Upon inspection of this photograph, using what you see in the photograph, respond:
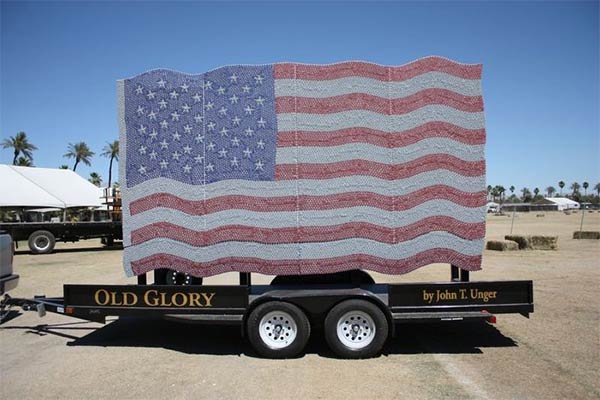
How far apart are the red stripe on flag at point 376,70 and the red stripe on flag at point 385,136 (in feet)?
2.31

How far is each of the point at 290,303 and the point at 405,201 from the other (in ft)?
6.53

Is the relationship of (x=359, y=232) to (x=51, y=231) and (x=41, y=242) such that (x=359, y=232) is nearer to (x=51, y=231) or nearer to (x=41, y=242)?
(x=51, y=231)

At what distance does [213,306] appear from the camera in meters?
6.01

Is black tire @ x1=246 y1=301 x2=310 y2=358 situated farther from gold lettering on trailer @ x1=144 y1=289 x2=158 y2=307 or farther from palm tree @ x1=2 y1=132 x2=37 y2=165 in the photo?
palm tree @ x1=2 y1=132 x2=37 y2=165

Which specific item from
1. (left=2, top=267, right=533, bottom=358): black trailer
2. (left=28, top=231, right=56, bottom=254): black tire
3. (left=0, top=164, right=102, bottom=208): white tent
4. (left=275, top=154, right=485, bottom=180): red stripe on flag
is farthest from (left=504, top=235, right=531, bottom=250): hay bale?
(left=0, top=164, right=102, bottom=208): white tent

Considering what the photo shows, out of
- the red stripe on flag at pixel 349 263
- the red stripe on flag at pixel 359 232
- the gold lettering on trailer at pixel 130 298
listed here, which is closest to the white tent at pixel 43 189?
the gold lettering on trailer at pixel 130 298

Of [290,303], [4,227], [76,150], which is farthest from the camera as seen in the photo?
[76,150]

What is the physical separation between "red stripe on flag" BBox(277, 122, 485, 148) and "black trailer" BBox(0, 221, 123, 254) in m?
16.5

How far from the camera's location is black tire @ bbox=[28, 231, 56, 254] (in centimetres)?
1939

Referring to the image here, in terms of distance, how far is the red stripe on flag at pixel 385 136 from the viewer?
5.97 meters

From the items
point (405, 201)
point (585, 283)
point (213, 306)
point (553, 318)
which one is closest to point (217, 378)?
point (213, 306)

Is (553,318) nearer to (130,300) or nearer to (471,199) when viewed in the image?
(471,199)

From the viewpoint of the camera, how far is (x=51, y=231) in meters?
19.7

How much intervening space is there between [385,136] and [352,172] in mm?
644
